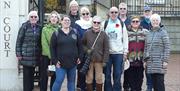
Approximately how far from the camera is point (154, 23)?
1212 centimetres

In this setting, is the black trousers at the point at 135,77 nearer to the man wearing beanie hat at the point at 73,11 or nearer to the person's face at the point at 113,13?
the person's face at the point at 113,13

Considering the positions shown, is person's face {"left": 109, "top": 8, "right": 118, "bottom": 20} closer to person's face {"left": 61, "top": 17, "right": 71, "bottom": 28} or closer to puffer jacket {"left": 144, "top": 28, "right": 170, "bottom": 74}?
puffer jacket {"left": 144, "top": 28, "right": 170, "bottom": 74}

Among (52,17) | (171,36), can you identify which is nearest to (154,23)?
(52,17)

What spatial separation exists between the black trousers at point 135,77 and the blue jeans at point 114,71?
39cm

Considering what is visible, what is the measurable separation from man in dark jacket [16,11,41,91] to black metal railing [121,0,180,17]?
1398cm

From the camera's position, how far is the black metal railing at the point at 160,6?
85.5 ft

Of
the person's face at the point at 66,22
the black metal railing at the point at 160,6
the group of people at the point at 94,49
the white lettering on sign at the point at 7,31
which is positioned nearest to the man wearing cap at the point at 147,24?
the group of people at the point at 94,49

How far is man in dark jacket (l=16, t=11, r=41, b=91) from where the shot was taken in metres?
12.3

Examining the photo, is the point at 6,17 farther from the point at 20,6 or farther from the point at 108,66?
the point at 108,66

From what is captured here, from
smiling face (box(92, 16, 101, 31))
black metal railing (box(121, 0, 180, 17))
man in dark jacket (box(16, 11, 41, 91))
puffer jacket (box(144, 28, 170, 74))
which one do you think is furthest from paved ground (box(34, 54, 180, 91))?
black metal railing (box(121, 0, 180, 17))

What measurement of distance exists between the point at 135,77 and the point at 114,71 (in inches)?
25.0

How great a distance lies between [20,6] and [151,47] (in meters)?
3.19

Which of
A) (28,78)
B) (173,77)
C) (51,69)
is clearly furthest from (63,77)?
(173,77)

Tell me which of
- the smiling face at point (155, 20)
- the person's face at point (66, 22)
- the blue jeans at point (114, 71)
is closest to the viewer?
the person's face at point (66, 22)
